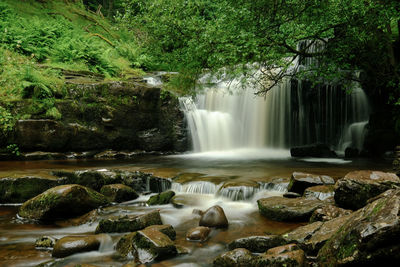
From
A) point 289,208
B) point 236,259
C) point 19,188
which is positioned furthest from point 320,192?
point 19,188

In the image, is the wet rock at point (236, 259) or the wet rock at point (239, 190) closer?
the wet rock at point (236, 259)

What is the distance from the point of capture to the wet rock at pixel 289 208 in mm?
5103

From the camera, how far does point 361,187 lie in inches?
189

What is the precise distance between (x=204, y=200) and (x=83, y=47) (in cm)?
1311

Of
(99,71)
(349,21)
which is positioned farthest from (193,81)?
(99,71)

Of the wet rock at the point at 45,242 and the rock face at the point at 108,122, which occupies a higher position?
the rock face at the point at 108,122

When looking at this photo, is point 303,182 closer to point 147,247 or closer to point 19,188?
point 147,247

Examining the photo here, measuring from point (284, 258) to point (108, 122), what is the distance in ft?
35.1

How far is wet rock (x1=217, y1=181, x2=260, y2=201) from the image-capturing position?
6605 millimetres

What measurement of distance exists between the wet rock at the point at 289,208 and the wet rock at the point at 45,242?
3513 mm

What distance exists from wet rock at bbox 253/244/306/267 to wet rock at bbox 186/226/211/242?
1357mm

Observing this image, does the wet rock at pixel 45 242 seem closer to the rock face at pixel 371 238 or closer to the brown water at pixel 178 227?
the brown water at pixel 178 227

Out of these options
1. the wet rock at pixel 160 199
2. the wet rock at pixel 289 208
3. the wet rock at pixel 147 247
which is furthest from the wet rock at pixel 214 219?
the wet rock at pixel 160 199

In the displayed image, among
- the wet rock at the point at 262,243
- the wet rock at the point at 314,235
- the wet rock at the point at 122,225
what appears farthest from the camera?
the wet rock at the point at 122,225
